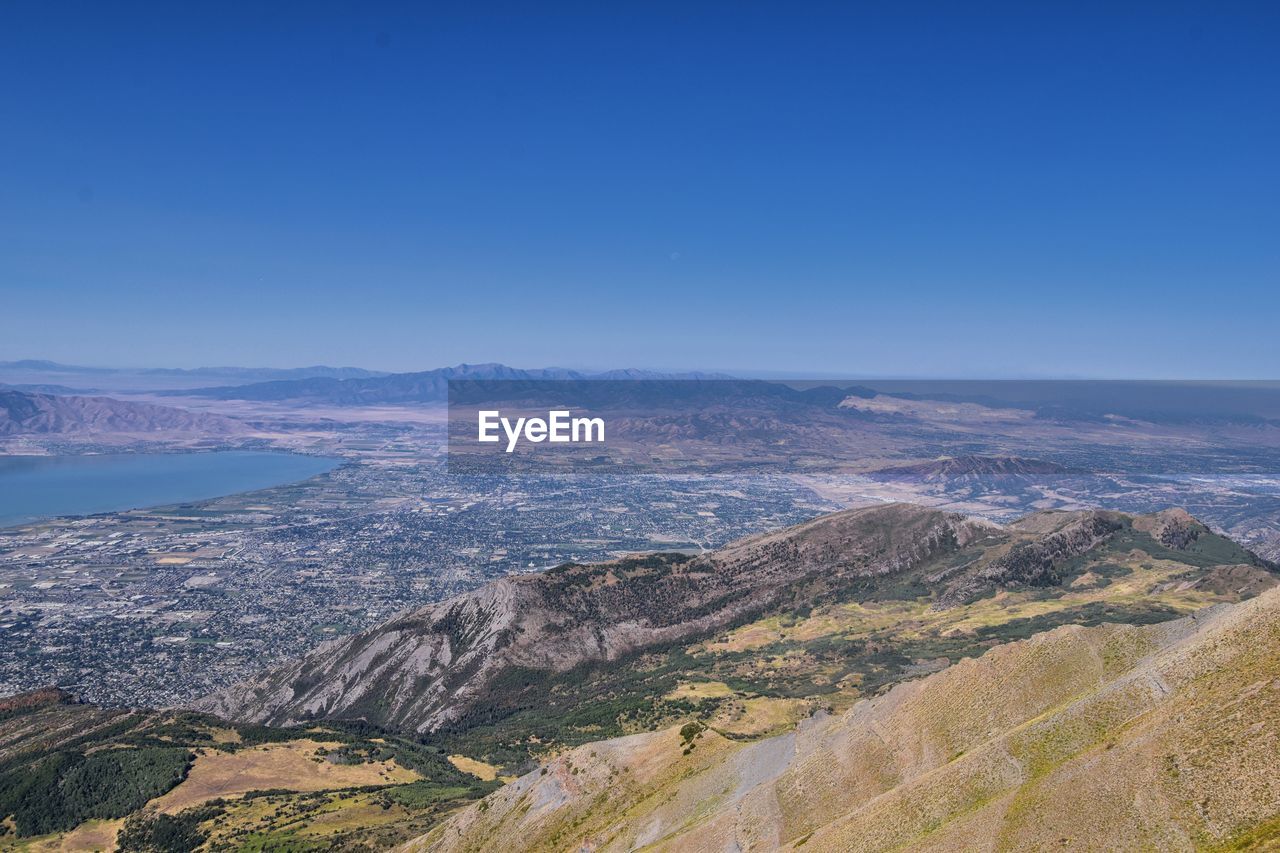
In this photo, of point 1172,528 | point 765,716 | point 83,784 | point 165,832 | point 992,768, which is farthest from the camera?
point 1172,528

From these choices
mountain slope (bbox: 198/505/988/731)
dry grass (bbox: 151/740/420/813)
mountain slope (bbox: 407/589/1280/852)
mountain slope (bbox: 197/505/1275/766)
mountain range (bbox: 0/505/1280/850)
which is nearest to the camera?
mountain slope (bbox: 407/589/1280/852)

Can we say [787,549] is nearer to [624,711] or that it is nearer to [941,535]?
[941,535]

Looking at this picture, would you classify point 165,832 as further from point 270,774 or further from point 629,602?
point 629,602

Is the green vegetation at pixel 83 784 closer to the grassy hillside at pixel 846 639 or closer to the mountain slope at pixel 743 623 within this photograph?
the grassy hillside at pixel 846 639

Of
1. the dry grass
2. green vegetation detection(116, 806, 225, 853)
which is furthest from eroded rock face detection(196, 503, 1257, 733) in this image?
green vegetation detection(116, 806, 225, 853)

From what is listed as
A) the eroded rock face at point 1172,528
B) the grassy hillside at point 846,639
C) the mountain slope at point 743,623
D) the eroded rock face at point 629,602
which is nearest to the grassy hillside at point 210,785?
the grassy hillside at point 846,639

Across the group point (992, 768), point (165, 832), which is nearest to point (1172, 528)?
point (992, 768)

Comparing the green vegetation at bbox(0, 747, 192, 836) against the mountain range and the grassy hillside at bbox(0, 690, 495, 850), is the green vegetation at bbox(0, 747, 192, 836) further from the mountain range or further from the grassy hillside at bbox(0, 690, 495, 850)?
the mountain range

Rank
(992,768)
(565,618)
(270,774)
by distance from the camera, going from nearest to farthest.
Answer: (992,768) → (270,774) → (565,618)

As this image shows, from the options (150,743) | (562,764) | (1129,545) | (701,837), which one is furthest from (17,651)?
(1129,545)
